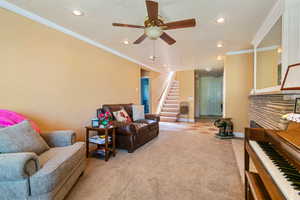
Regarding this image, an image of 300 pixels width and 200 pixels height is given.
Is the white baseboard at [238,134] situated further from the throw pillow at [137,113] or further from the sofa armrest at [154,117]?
the throw pillow at [137,113]

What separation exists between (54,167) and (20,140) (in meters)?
0.59

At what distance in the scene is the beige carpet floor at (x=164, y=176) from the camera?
5.39ft

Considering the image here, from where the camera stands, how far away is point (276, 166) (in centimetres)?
92

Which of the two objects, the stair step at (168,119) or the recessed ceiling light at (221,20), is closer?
the recessed ceiling light at (221,20)

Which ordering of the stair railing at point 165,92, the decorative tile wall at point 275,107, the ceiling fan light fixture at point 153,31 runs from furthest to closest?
1. the stair railing at point 165,92
2. the ceiling fan light fixture at point 153,31
3. the decorative tile wall at point 275,107

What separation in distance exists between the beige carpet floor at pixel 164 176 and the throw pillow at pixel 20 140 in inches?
28.1

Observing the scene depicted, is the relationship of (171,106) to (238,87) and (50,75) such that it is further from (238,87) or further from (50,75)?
(50,75)

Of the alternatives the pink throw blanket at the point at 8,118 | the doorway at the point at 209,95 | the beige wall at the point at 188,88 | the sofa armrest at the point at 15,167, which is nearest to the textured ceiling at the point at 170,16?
the pink throw blanket at the point at 8,118

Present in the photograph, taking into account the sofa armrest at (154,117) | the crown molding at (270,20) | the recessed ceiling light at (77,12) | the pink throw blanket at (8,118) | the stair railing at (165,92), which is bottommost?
the sofa armrest at (154,117)

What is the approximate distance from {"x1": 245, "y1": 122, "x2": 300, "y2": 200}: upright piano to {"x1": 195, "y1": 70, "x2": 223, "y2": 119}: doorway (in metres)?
6.71

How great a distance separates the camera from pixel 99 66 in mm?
3564

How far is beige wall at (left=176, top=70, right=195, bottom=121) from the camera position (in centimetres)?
652

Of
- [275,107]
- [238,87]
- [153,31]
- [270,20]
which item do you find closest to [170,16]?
[153,31]

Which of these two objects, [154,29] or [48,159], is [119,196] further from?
[154,29]
